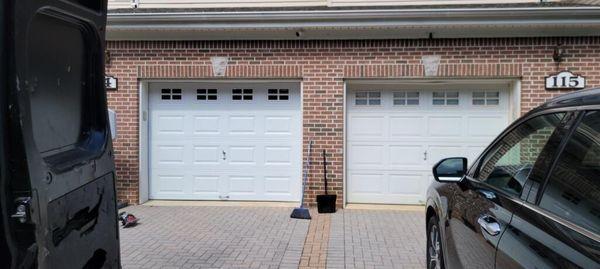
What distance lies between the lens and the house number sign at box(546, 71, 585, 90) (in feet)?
26.3

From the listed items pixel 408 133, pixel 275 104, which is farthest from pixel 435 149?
pixel 275 104

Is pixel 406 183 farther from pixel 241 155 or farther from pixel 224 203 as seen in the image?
pixel 224 203

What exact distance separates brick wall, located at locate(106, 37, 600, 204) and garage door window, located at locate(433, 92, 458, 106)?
470mm

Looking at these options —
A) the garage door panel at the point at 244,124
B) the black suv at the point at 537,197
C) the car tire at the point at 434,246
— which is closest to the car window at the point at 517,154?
the black suv at the point at 537,197

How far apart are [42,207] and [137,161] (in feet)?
23.0

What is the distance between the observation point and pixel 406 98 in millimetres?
8617

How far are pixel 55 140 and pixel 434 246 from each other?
304cm

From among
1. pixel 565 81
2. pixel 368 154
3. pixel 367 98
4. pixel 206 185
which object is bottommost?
pixel 206 185

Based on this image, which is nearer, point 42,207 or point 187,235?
point 42,207

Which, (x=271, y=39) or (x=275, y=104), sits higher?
(x=271, y=39)

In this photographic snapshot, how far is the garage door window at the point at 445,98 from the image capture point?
8555 mm

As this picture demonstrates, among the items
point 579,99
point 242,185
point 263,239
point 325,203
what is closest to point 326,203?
point 325,203

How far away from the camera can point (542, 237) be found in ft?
6.82

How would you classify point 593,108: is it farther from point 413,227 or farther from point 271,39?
point 271,39
